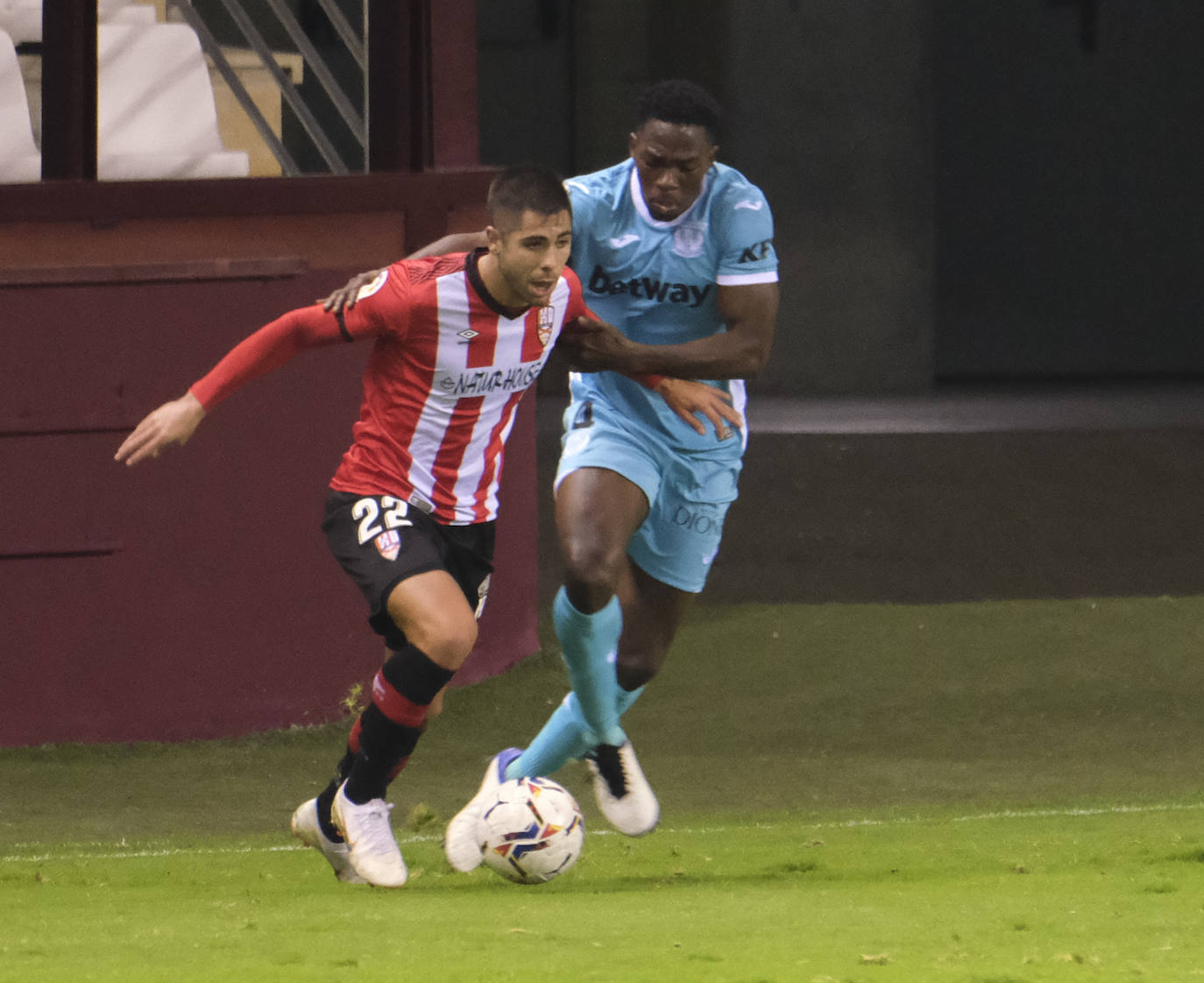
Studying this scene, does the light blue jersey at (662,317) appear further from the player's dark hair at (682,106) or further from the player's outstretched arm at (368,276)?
the player's outstretched arm at (368,276)

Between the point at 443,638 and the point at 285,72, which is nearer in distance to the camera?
the point at 443,638

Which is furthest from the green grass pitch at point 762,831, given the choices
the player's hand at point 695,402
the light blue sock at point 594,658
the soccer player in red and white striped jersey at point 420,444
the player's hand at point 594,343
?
the player's hand at point 594,343

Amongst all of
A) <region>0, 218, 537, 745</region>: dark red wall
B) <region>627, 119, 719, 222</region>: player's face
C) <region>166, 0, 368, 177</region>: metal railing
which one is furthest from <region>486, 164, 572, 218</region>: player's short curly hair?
<region>166, 0, 368, 177</region>: metal railing

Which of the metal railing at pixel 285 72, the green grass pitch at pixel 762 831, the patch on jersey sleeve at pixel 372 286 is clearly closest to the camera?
the green grass pitch at pixel 762 831

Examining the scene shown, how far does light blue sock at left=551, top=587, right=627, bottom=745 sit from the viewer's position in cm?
584

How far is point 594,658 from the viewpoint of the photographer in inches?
232

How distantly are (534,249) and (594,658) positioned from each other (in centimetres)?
129

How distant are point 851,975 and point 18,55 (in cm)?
697

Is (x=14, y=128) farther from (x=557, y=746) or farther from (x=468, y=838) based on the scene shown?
(x=468, y=838)

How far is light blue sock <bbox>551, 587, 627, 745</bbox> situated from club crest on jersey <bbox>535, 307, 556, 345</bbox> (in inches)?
29.2

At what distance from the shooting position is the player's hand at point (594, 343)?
18.6ft

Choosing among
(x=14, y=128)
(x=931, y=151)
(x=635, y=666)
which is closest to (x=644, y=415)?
(x=635, y=666)

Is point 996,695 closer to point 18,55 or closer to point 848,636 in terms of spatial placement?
point 848,636

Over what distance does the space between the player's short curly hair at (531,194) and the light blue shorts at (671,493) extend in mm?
1191
